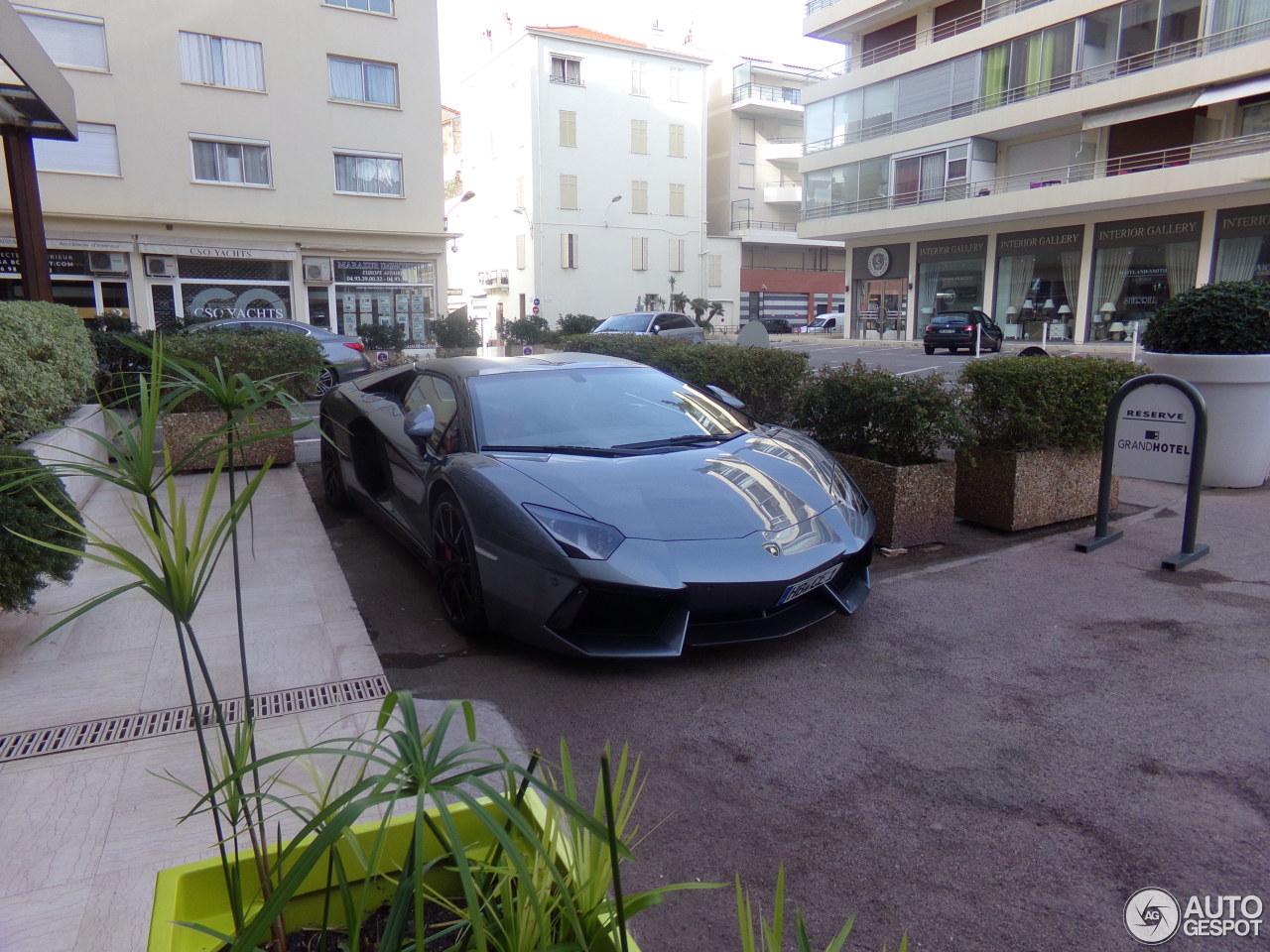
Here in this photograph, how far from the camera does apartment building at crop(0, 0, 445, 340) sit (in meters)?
22.0

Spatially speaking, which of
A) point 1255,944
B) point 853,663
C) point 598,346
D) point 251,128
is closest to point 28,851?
point 853,663

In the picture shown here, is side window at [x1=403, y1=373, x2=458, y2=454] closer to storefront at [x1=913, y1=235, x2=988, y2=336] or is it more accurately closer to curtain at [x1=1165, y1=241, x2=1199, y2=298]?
curtain at [x1=1165, y1=241, x2=1199, y2=298]

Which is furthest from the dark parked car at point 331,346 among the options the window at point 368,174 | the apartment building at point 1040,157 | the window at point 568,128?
the window at point 568,128

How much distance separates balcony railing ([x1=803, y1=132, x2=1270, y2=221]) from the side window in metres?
25.5

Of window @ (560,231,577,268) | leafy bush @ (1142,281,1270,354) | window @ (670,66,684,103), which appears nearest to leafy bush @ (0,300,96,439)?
leafy bush @ (1142,281,1270,354)

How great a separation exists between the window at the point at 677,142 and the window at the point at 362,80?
1976 centimetres

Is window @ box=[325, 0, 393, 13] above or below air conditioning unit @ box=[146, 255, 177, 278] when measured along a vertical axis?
above

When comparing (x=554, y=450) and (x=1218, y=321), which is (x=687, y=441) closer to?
(x=554, y=450)

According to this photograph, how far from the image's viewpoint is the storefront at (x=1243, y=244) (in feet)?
78.9

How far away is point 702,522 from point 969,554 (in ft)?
7.83

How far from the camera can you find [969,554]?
5.32m

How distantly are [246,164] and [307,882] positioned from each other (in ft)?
85.6

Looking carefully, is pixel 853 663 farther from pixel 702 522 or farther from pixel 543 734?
pixel 543 734

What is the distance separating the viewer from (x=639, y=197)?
138 feet
